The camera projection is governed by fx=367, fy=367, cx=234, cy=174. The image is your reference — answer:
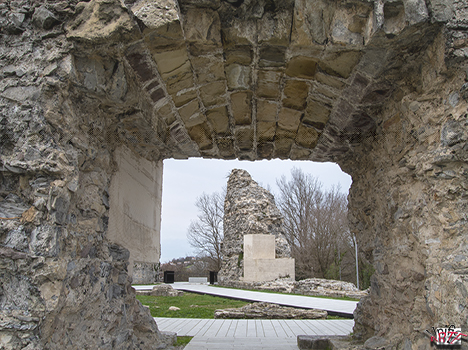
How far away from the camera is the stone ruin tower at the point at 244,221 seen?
1582 cm

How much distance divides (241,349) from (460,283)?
9.86 feet

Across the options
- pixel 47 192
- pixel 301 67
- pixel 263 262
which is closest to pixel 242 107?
pixel 301 67

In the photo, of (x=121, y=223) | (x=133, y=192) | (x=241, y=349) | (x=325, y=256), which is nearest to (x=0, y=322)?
(x=121, y=223)

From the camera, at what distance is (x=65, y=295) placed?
230cm

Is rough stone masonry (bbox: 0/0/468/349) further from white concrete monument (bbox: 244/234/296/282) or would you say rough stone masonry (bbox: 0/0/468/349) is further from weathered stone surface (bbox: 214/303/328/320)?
white concrete monument (bbox: 244/234/296/282)

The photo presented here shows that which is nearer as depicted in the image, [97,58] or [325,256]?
[97,58]

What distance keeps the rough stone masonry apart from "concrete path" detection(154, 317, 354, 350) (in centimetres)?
158

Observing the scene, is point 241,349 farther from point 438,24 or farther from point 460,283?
point 438,24

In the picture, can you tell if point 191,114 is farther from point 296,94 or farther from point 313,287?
point 313,287

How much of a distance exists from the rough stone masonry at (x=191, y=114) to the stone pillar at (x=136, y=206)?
0.20ft

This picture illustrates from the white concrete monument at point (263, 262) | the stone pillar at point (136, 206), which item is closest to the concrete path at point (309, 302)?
the white concrete monument at point (263, 262)

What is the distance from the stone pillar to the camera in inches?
133

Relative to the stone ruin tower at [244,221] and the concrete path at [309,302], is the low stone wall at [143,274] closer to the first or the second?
the stone ruin tower at [244,221]

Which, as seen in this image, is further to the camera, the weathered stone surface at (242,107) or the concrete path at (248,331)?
the concrete path at (248,331)
